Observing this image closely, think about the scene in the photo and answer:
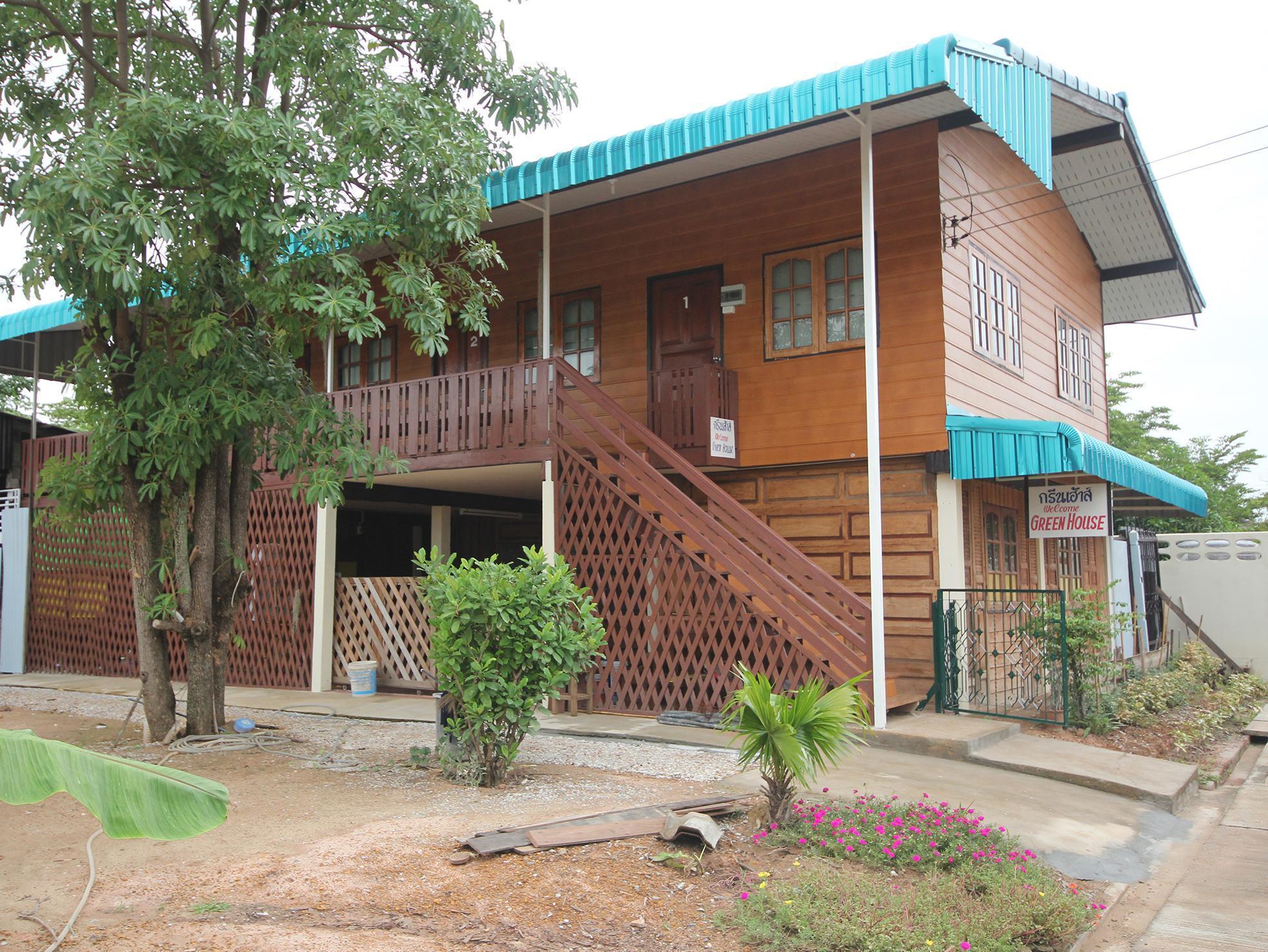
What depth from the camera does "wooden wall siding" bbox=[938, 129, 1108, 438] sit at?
11047mm

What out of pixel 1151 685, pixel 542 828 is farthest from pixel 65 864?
pixel 1151 685

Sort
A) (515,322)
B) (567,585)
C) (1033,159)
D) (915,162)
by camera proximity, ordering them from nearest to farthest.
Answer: (567,585) → (1033,159) → (915,162) → (515,322)

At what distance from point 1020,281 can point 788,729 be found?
9.37 m

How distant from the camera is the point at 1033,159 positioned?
10.1 meters

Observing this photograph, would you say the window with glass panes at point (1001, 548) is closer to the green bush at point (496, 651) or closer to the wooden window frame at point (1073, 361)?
the wooden window frame at point (1073, 361)

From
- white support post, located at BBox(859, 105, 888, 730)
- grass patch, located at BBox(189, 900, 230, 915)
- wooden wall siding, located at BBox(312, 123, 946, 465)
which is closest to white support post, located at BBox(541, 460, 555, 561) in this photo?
wooden wall siding, located at BBox(312, 123, 946, 465)

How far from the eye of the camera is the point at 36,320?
16.6 metres

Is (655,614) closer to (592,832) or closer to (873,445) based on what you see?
(873,445)

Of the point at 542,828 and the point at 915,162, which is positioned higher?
the point at 915,162

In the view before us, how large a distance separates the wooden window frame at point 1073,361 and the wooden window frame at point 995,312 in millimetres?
1817

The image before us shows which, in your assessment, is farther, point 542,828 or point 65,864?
point 542,828

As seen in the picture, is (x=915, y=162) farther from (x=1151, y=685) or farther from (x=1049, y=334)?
(x=1151, y=685)

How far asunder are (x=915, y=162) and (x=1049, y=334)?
191 inches

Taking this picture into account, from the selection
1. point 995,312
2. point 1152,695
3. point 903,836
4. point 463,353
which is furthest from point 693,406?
point 903,836
